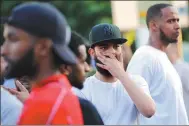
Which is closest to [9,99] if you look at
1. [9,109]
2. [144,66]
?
[9,109]

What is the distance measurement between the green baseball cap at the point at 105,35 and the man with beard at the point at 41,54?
1868mm

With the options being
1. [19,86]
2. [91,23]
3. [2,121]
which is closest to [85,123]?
[2,121]

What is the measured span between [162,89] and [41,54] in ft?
9.89

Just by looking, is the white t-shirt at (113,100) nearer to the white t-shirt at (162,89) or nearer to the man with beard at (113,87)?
the man with beard at (113,87)

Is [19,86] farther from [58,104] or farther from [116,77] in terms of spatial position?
[58,104]

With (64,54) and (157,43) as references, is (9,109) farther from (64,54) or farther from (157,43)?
(157,43)

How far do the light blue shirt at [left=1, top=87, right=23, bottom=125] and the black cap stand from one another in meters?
0.87

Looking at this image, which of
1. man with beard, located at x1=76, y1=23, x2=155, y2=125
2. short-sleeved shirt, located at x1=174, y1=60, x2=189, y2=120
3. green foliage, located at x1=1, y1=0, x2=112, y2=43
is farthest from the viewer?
green foliage, located at x1=1, y1=0, x2=112, y2=43

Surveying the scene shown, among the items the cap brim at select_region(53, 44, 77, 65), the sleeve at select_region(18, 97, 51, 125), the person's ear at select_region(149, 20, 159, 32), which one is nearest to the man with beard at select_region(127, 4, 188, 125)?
the person's ear at select_region(149, 20, 159, 32)

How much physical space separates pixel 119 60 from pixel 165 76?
3.81 feet

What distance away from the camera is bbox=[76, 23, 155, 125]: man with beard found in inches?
204

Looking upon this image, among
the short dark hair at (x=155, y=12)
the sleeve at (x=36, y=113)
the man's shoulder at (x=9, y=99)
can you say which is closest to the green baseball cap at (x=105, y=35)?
→ the man's shoulder at (x=9, y=99)

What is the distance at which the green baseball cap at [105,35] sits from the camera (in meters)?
5.52

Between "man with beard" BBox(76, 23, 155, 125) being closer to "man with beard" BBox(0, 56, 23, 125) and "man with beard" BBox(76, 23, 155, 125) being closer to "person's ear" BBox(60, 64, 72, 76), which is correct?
"man with beard" BBox(0, 56, 23, 125)
